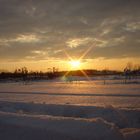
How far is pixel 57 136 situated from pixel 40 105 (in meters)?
10.2

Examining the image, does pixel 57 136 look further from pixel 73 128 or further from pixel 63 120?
pixel 63 120

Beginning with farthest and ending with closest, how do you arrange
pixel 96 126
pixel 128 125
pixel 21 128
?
pixel 128 125
pixel 21 128
pixel 96 126

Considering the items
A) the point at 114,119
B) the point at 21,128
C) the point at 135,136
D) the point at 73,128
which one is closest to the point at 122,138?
the point at 135,136

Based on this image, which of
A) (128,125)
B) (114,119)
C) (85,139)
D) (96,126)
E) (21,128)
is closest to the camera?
(85,139)

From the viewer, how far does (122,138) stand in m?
7.83

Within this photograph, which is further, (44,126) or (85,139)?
(44,126)

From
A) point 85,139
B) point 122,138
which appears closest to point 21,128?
point 85,139

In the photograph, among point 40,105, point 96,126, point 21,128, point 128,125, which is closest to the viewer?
point 96,126

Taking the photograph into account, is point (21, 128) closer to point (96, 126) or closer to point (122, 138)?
point (96, 126)

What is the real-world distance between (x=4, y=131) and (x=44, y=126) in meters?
1.26

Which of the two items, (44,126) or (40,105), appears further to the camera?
(40,105)

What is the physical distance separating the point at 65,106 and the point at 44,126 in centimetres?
Result: 820

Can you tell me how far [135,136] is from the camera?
26.6ft

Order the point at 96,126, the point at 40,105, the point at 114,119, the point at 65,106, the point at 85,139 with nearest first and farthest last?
the point at 85,139
the point at 96,126
the point at 114,119
the point at 65,106
the point at 40,105
